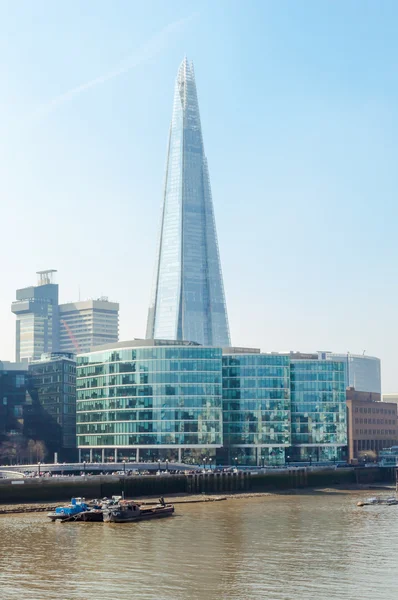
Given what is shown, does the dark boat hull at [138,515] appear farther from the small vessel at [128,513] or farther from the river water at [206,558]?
the river water at [206,558]

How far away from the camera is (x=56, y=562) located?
273ft

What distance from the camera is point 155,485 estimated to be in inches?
6211

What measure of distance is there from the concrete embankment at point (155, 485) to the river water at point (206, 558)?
1844cm

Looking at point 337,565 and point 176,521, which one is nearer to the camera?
point 337,565

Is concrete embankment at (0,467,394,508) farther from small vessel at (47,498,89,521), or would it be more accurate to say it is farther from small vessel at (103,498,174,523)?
small vessel at (103,498,174,523)

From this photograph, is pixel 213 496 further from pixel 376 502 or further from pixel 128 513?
pixel 128 513

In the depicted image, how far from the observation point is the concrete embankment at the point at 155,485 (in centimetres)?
14012

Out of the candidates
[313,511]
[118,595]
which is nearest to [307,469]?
[313,511]

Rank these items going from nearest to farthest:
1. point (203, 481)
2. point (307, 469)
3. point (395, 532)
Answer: point (395, 532), point (203, 481), point (307, 469)

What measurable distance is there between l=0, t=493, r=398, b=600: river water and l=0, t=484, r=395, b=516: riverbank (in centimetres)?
722

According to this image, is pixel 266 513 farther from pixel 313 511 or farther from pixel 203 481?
pixel 203 481

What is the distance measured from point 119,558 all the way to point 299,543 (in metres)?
18.7

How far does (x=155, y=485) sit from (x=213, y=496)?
926 cm

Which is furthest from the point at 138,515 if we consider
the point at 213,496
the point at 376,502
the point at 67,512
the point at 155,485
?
the point at 376,502
